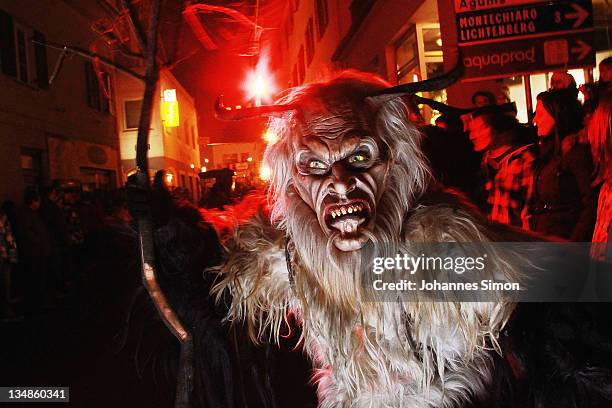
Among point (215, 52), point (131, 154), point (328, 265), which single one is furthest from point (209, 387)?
point (131, 154)

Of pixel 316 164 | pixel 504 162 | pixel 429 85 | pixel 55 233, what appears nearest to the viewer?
pixel 429 85

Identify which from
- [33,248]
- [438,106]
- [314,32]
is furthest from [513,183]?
[314,32]

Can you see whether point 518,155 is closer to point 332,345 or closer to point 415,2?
point 332,345

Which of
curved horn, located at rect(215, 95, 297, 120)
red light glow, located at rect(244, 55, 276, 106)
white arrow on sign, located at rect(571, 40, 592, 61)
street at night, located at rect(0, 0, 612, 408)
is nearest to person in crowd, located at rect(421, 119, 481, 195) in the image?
street at night, located at rect(0, 0, 612, 408)

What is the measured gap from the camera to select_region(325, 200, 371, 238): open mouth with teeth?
1285 millimetres

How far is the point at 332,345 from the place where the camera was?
1.46 meters

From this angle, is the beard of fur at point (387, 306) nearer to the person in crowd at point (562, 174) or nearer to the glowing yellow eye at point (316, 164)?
the glowing yellow eye at point (316, 164)

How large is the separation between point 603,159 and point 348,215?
1.78 metres

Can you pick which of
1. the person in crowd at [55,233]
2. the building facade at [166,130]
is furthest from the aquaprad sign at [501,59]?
A: the building facade at [166,130]

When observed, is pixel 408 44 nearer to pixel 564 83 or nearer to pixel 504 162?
pixel 564 83

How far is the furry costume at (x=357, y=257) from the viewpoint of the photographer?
1.32 meters

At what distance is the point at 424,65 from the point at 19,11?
23.5 ft

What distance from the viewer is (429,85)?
1.27m

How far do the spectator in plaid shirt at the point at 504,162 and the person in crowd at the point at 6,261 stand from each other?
Answer: 561cm
